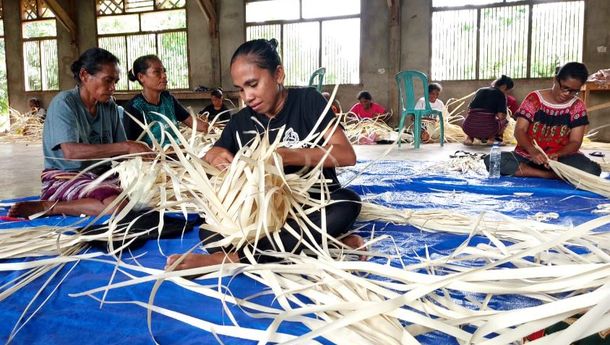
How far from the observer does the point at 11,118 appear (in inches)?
424

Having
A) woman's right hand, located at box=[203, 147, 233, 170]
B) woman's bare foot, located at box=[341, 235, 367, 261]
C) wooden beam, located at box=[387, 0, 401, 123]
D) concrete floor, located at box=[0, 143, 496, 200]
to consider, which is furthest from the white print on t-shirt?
wooden beam, located at box=[387, 0, 401, 123]

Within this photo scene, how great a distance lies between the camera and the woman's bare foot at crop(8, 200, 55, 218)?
2.19 meters

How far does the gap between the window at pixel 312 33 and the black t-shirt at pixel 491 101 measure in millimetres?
2940

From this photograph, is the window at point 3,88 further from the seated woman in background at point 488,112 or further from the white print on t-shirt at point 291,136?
the white print on t-shirt at point 291,136

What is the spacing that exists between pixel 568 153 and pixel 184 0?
8.24 meters

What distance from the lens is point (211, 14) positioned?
9.34m

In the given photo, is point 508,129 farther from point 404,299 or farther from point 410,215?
point 404,299

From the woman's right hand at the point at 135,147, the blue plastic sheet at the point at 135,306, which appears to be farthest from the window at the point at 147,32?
the blue plastic sheet at the point at 135,306

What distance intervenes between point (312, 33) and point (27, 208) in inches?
288

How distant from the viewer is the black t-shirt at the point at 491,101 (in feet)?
19.9

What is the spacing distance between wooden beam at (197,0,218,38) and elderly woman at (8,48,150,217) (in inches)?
290

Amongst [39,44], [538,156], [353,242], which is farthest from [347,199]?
[39,44]

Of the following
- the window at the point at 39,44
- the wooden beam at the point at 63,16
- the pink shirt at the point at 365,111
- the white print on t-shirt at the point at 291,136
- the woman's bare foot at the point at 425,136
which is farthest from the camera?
the window at the point at 39,44

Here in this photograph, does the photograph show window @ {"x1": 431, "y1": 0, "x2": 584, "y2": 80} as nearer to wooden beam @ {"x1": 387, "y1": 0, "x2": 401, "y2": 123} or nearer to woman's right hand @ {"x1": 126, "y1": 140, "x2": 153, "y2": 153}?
wooden beam @ {"x1": 387, "y1": 0, "x2": 401, "y2": 123}
